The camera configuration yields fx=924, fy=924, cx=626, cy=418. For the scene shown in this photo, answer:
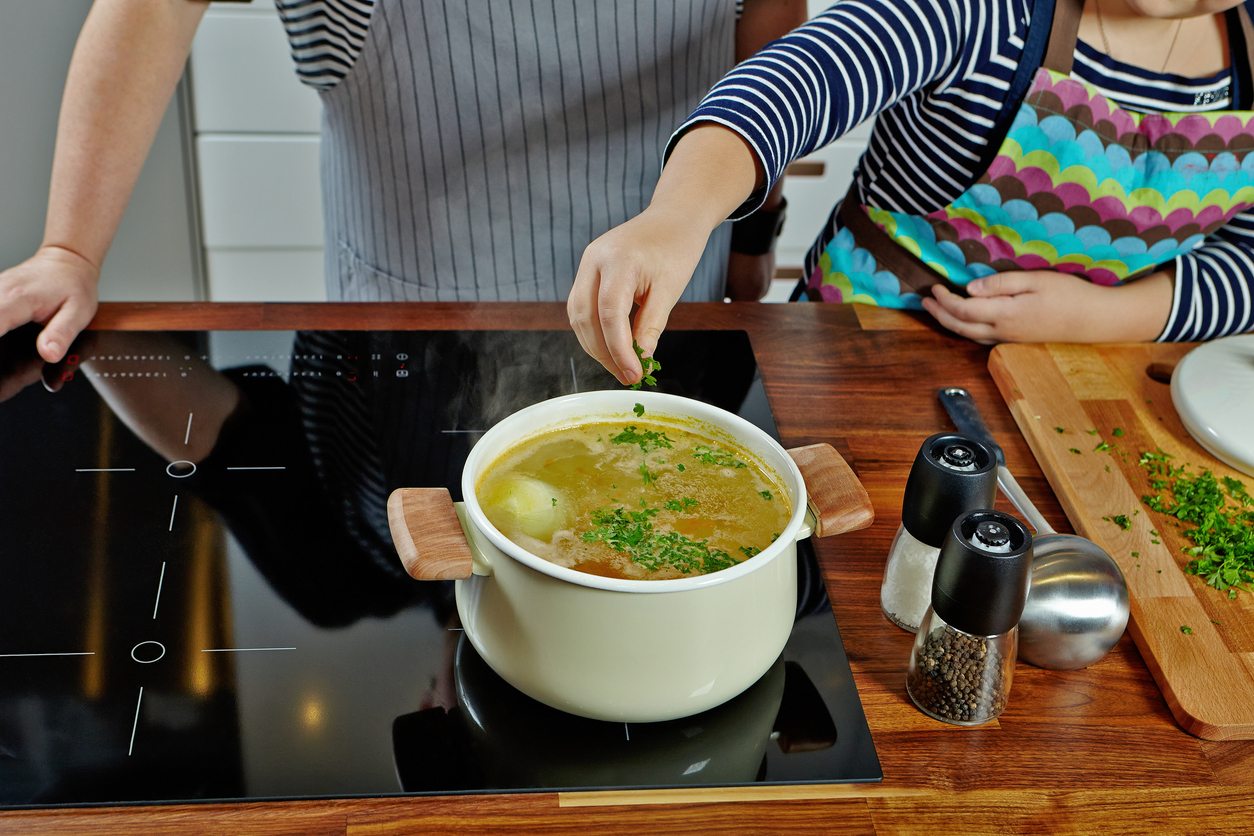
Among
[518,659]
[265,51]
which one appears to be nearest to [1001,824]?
[518,659]

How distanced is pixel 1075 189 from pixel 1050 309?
0.13 meters

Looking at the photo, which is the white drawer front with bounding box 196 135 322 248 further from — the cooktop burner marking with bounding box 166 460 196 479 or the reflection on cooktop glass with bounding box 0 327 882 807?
the cooktop burner marking with bounding box 166 460 196 479

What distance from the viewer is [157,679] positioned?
1.89ft

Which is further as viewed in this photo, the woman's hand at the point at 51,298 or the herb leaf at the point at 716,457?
the woman's hand at the point at 51,298

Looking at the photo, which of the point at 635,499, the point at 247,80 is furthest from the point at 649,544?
the point at 247,80

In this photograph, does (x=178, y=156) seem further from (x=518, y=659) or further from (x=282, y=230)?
(x=518, y=659)

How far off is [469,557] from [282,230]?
189 centimetres

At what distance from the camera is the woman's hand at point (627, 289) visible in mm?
635

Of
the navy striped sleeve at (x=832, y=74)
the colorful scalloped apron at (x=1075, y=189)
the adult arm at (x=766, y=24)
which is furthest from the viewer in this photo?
the adult arm at (x=766, y=24)

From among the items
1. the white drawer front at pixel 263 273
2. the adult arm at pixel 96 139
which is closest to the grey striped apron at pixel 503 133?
the adult arm at pixel 96 139

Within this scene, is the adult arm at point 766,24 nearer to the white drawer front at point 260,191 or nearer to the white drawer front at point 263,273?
the white drawer front at point 260,191

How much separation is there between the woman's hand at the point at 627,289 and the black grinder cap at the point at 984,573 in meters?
0.24

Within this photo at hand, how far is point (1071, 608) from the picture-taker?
62cm

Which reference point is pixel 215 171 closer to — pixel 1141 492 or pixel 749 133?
pixel 749 133
